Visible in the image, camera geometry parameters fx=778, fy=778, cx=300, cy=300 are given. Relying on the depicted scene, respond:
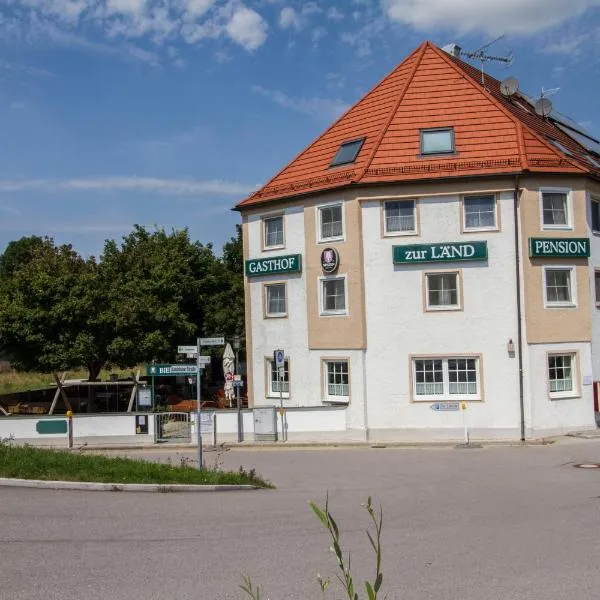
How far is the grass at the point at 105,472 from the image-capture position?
1484 centimetres

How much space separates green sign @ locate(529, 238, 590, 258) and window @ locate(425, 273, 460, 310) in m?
2.61

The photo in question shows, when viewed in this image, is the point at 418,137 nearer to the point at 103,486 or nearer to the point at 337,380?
the point at 337,380

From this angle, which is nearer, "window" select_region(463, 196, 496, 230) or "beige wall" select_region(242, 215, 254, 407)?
"window" select_region(463, 196, 496, 230)

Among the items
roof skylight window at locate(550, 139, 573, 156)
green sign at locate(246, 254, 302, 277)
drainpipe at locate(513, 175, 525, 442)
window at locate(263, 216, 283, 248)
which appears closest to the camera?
drainpipe at locate(513, 175, 525, 442)

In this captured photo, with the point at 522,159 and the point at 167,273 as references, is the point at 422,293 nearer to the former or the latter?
the point at 522,159

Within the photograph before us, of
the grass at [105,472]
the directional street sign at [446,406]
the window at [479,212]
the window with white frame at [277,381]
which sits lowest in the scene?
the grass at [105,472]

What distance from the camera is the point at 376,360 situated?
83.0 feet

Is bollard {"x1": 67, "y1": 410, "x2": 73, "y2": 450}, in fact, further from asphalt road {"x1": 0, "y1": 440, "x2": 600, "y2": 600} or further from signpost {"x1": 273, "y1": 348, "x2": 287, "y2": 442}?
asphalt road {"x1": 0, "y1": 440, "x2": 600, "y2": 600}

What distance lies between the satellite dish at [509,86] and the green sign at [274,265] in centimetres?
1128

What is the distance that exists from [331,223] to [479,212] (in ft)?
16.3

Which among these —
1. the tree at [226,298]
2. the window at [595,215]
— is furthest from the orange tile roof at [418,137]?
the tree at [226,298]

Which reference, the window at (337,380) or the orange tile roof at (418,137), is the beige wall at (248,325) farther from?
the window at (337,380)

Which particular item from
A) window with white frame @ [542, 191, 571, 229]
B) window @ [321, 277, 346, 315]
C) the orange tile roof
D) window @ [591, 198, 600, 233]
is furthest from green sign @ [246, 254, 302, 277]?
window @ [591, 198, 600, 233]

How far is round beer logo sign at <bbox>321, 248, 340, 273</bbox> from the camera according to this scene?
2598 cm
